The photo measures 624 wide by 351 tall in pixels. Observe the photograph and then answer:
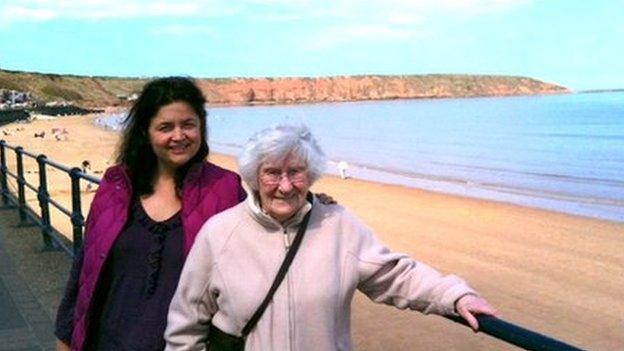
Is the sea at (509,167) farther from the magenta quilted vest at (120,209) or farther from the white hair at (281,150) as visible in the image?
the white hair at (281,150)

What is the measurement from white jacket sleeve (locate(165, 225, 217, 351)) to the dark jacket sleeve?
0.68m

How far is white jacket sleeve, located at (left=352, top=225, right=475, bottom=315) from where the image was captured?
2021mm

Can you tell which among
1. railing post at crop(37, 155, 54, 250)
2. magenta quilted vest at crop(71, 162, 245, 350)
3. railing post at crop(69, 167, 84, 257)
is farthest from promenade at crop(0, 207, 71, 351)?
magenta quilted vest at crop(71, 162, 245, 350)

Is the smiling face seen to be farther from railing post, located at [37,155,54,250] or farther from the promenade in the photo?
railing post, located at [37,155,54,250]

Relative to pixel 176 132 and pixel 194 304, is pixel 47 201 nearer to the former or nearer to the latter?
pixel 176 132

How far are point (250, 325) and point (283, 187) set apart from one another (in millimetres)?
356

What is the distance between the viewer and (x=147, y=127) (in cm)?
264

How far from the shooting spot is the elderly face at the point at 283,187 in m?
2.01

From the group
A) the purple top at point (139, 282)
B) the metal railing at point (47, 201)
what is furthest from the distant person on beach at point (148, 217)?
the metal railing at point (47, 201)

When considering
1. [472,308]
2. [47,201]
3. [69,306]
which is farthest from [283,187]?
[47,201]

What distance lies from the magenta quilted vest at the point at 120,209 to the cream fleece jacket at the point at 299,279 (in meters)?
0.42

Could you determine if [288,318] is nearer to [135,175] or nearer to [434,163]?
[135,175]

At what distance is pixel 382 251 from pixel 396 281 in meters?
0.09

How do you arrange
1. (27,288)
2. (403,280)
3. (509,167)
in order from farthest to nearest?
(509,167) → (27,288) → (403,280)
